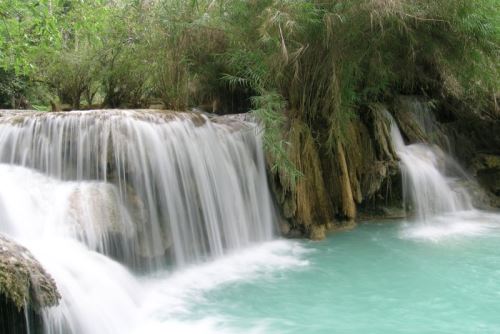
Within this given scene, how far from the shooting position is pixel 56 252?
393 cm

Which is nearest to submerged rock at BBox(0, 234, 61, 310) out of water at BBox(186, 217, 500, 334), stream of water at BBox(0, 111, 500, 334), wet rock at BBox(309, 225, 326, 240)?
stream of water at BBox(0, 111, 500, 334)

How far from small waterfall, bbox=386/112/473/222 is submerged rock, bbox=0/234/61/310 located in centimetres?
604

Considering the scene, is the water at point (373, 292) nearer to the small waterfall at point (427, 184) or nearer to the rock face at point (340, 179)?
the rock face at point (340, 179)

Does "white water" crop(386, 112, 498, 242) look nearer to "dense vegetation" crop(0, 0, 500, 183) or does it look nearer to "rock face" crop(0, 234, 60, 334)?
"dense vegetation" crop(0, 0, 500, 183)

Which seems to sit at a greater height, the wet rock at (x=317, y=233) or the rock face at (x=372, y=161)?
the rock face at (x=372, y=161)

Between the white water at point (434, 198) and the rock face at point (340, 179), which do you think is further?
the white water at point (434, 198)

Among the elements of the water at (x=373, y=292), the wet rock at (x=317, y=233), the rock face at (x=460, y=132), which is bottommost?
the water at (x=373, y=292)

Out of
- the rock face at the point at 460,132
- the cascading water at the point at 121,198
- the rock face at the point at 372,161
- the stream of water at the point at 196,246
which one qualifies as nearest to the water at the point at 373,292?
the stream of water at the point at 196,246

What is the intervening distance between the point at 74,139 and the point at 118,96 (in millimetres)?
3573

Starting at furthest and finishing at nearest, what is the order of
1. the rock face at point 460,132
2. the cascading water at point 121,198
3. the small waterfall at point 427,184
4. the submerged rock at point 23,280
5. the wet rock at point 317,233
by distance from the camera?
the rock face at point 460,132 < the small waterfall at point 427,184 < the wet rock at point 317,233 < the cascading water at point 121,198 < the submerged rock at point 23,280

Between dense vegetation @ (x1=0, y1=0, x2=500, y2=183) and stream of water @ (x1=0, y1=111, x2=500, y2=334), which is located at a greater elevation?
dense vegetation @ (x1=0, y1=0, x2=500, y2=183)

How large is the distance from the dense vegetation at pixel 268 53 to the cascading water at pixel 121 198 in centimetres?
81

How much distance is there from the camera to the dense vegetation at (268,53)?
5.95m

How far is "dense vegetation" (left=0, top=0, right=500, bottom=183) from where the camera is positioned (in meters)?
5.95
